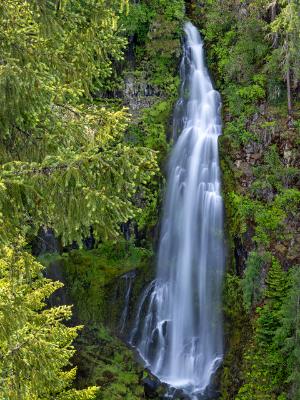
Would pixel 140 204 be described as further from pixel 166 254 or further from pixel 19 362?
pixel 19 362

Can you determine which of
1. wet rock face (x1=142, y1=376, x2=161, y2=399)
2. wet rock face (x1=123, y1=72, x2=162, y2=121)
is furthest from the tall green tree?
wet rock face (x1=142, y1=376, x2=161, y2=399)

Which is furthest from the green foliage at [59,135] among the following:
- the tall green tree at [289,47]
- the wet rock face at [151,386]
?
the tall green tree at [289,47]

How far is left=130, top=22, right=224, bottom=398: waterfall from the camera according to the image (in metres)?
13.6

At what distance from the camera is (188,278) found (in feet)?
48.2

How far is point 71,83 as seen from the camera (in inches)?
221

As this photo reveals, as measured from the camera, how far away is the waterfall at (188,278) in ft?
44.6

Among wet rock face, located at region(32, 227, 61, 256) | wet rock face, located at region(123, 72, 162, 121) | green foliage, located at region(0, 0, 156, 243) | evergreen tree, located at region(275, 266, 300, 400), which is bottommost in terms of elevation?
evergreen tree, located at region(275, 266, 300, 400)

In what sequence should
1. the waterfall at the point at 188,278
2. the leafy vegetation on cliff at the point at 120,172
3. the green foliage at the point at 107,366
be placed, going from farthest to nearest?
the waterfall at the point at 188,278 → the green foliage at the point at 107,366 → the leafy vegetation on cliff at the point at 120,172

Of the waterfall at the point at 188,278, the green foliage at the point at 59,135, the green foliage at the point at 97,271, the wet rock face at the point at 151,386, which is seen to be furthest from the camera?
the green foliage at the point at 97,271

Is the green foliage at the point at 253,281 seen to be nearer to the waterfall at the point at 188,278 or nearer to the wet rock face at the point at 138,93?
the waterfall at the point at 188,278

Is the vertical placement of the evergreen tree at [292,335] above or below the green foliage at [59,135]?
below

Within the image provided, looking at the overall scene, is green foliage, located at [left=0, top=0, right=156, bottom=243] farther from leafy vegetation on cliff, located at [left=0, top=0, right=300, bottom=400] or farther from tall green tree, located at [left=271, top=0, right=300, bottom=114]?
tall green tree, located at [left=271, top=0, right=300, bottom=114]

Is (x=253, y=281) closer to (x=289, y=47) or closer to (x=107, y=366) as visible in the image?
(x=107, y=366)

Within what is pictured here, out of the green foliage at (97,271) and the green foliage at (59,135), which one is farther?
the green foliage at (97,271)
